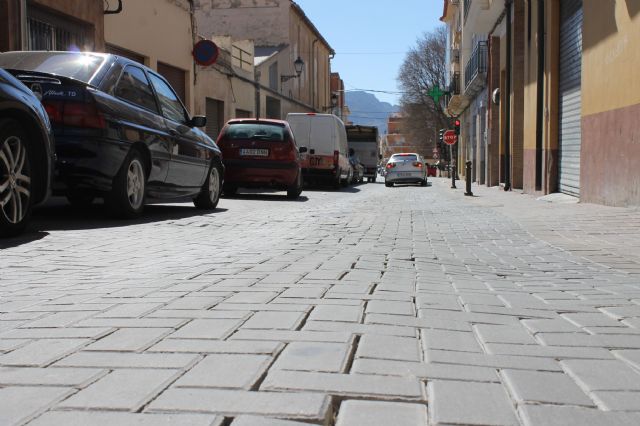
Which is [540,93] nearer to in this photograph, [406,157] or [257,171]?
[257,171]

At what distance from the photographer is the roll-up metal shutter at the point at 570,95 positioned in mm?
14203

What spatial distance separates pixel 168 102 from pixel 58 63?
6.28ft

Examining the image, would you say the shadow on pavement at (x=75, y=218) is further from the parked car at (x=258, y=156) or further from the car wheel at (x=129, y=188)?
the parked car at (x=258, y=156)

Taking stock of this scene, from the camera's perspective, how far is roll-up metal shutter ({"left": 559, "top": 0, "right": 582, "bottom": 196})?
14.2 metres

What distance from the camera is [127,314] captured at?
11.2ft

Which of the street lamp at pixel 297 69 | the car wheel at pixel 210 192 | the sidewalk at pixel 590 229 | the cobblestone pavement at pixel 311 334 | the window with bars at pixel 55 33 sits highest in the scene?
the street lamp at pixel 297 69

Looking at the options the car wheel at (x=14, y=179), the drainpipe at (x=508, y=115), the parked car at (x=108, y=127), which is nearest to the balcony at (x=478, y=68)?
the drainpipe at (x=508, y=115)

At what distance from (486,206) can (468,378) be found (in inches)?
460

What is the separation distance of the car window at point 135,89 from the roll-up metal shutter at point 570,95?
Result: 8.47 metres

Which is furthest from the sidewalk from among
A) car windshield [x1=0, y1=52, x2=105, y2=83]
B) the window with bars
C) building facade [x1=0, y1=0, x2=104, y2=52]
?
the window with bars

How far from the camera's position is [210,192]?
1084 centimetres

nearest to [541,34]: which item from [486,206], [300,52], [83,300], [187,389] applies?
[486,206]

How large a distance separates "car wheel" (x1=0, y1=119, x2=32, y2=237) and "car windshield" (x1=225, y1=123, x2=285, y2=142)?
9.07 metres

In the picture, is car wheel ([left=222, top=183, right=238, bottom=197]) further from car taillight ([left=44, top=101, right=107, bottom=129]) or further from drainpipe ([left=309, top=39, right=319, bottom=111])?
drainpipe ([left=309, top=39, right=319, bottom=111])
